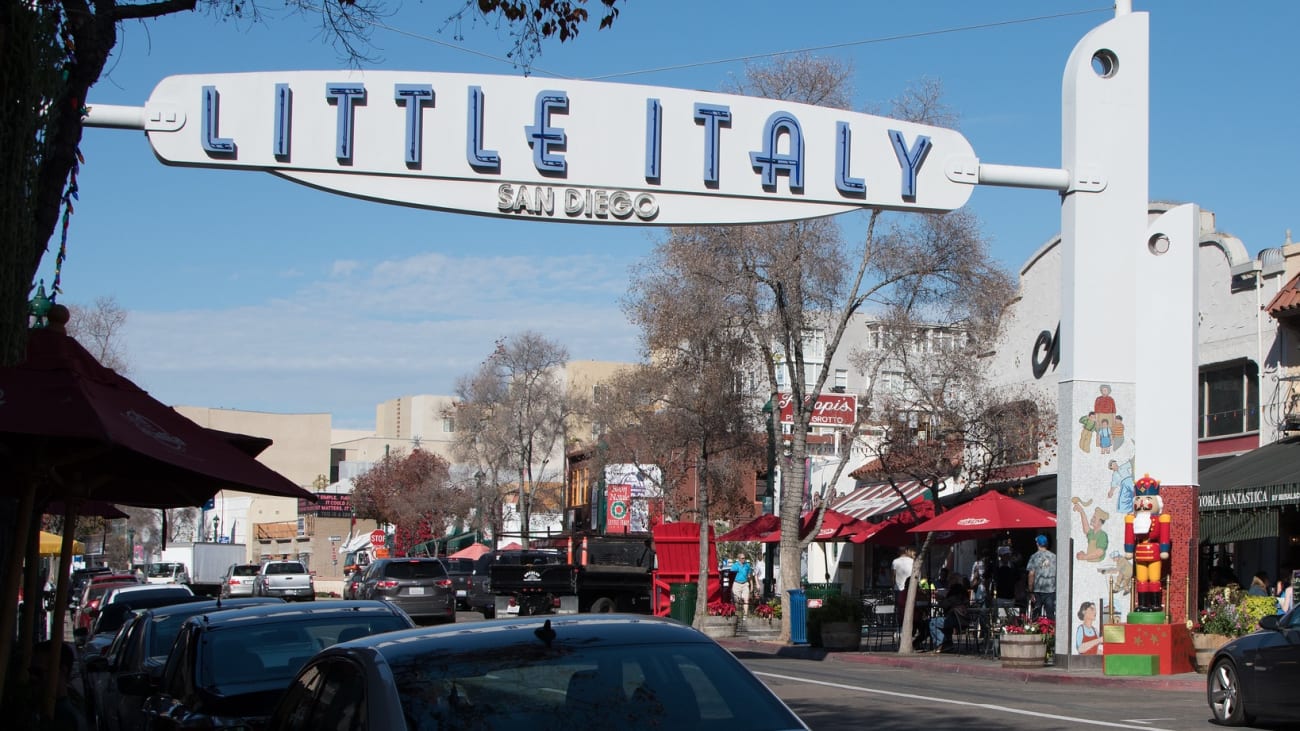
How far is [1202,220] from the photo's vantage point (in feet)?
103

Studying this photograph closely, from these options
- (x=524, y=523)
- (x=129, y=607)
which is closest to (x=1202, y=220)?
(x=129, y=607)

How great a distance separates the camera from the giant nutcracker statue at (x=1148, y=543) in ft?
64.7

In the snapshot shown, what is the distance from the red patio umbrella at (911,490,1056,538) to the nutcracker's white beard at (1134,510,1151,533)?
10.2 ft

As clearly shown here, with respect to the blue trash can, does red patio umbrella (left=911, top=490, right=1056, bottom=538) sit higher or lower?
higher

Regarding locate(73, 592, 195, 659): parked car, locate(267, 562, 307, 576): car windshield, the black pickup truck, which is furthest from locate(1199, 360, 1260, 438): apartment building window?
locate(267, 562, 307, 576): car windshield

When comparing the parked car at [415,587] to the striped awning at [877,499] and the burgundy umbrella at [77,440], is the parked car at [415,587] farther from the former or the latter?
the burgundy umbrella at [77,440]

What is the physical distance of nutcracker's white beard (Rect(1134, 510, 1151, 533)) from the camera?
19.9m

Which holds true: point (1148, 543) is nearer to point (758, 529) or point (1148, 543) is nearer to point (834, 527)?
point (834, 527)

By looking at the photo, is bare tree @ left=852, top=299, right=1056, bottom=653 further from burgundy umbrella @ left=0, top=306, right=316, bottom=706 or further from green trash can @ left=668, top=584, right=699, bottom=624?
burgundy umbrella @ left=0, top=306, right=316, bottom=706

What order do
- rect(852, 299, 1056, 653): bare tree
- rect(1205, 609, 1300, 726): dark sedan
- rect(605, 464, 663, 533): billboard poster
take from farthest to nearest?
1. rect(605, 464, 663, 533): billboard poster
2. rect(852, 299, 1056, 653): bare tree
3. rect(1205, 609, 1300, 726): dark sedan

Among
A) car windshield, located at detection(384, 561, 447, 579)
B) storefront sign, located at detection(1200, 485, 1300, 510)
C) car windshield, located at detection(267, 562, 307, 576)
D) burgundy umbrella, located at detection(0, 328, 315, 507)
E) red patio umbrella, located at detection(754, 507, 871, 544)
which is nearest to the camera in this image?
burgundy umbrella, located at detection(0, 328, 315, 507)

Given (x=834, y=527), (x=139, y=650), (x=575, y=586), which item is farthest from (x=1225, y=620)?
(x=575, y=586)

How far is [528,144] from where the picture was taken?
18625 mm

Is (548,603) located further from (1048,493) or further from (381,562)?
(1048,493)
